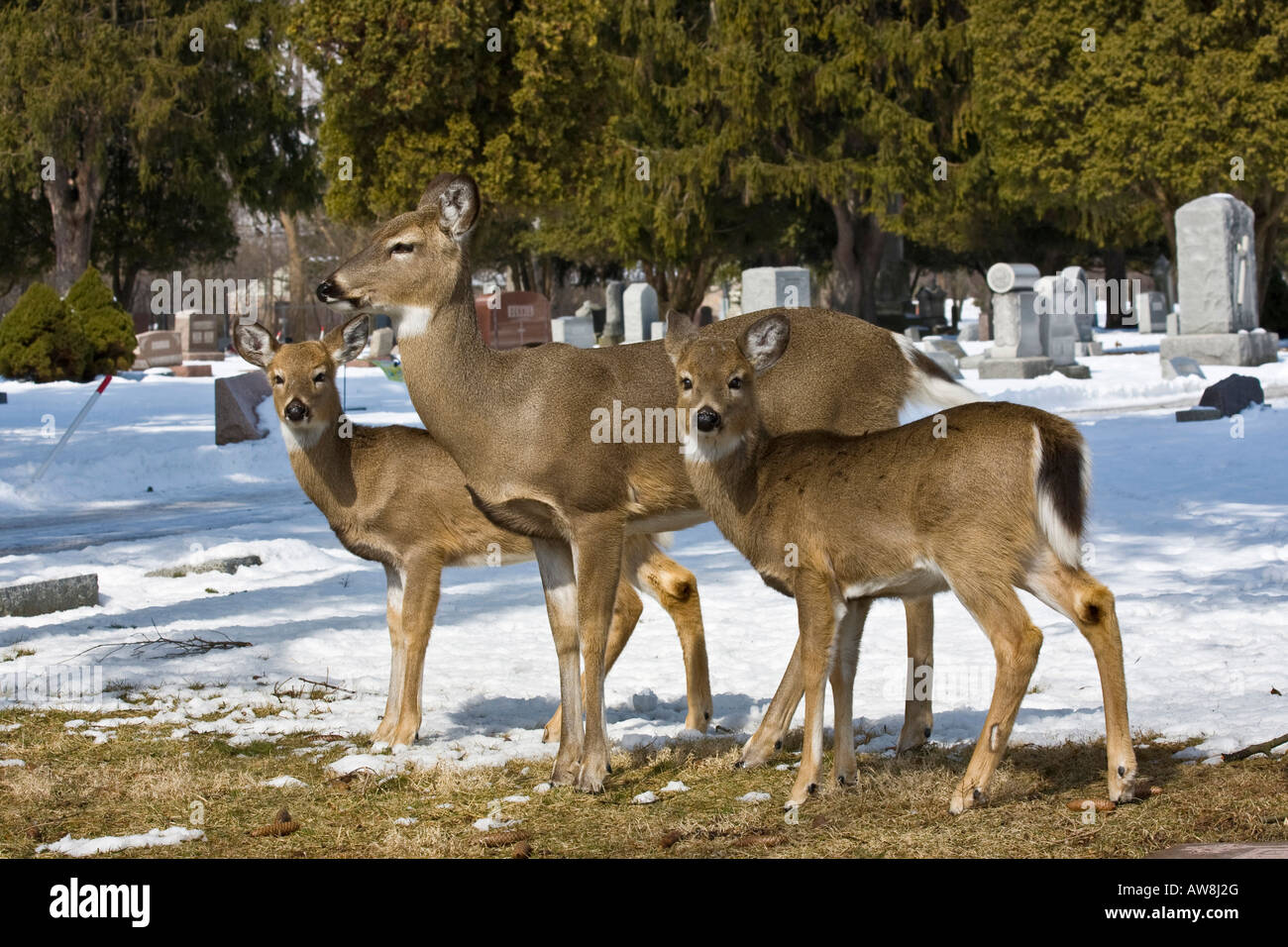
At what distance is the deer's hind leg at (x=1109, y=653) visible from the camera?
5699 millimetres

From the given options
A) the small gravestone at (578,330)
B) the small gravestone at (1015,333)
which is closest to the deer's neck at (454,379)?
the small gravestone at (1015,333)

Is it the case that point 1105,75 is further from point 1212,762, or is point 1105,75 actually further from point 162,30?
point 1212,762

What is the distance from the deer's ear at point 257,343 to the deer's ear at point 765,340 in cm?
294

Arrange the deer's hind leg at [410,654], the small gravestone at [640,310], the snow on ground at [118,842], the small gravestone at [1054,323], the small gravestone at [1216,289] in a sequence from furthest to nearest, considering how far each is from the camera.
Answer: the small gravestone at [640,310]
the small gravestone at [1054,323]
the small gravestone at [1216,289]
the deer's hind leg at [410,654]
the snow on ground at [118,842]

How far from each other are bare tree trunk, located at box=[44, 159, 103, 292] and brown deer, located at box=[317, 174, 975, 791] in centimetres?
3856

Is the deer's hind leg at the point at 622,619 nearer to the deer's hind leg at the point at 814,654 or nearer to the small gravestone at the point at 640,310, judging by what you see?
the deer's hind leg at the point at 814,654

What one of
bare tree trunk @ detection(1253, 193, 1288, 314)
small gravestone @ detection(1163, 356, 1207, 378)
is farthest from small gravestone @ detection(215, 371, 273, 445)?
bare tree trunk @ detection(1253, 193, 1288, 314)

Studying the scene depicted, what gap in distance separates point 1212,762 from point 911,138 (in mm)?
40969

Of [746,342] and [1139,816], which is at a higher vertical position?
[746,342]

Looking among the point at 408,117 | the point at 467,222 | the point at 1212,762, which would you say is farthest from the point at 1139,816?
the point at 408,117

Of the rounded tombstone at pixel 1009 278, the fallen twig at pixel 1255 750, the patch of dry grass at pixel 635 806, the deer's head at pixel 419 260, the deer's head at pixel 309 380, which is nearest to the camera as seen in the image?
the patch of dry grass at pixel 635 806

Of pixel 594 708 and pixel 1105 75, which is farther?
pixel 1105 75

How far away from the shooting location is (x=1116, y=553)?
39.7 feet
